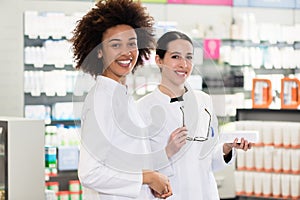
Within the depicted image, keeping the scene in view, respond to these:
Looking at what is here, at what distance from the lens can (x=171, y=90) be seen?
8.69ft

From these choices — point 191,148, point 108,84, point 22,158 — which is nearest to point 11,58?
point 22,158

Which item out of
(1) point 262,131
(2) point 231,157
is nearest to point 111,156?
(2) point 231,157

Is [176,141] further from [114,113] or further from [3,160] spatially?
[3,160]

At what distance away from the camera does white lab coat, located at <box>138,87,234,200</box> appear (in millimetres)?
2639

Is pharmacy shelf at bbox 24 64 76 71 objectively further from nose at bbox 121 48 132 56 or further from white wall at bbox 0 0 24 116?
nose at bbox 121 48 132 56

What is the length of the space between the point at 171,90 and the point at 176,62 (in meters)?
0.19

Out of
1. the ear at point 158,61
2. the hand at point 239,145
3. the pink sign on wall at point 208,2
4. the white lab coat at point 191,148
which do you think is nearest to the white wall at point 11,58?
the pink sign on wall at point 208,2

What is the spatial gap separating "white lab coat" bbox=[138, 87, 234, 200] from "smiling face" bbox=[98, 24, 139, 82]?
28 cm

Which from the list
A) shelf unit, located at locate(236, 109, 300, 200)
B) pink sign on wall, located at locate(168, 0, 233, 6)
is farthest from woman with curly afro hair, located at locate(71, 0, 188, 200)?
pink sign on wall, located at locate(168, 0, 233, 6)

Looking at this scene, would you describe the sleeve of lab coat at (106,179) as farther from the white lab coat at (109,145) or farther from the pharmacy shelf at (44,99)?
the pharmacy shelf at (44,99)

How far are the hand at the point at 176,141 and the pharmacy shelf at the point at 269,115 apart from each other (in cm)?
325

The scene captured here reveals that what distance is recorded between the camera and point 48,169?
6.67 meters

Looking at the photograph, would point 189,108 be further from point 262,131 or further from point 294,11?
point 294,11

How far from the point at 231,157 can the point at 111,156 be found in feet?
3.33
